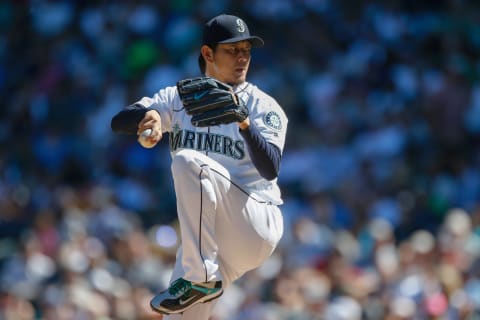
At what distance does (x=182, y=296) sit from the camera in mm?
5160

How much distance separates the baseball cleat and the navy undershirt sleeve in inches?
24.1

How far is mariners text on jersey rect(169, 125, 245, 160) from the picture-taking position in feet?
17.8

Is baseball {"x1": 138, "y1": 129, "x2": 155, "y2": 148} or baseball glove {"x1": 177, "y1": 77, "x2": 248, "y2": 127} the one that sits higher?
baseball glove {"x1": 177, "y1": 77, "x2": 248, "y2": 127}

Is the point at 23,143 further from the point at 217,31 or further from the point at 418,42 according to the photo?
the point at 217,31

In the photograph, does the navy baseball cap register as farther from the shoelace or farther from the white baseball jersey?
the shoelace

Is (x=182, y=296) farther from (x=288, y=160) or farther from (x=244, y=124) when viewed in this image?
(x=288, y=160)

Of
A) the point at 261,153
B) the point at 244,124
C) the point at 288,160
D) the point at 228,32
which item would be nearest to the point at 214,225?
the point at 261,153

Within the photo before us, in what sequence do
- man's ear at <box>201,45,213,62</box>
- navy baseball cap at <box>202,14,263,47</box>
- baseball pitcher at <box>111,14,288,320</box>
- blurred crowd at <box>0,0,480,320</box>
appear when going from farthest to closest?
blurred crowd at <box>0,0,480,320</box>
man's ear at <box>201,45,213,62</box>
navy baseball cap at <box>202,14,263,47</box>
baseball pitcher at <box>111,14,288,320</box>

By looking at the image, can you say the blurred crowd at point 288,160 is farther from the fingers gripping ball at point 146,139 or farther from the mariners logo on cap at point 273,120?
the fingers gripping ball at point 146,139

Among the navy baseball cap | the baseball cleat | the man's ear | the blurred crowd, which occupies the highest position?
the navy baseball cap

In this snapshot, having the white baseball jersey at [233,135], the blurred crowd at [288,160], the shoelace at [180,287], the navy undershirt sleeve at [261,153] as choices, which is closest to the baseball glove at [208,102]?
the navy undershirt sleeve at [261,153]

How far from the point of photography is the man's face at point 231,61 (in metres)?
5.42

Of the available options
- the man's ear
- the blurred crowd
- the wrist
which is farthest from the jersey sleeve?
the blurred crowd

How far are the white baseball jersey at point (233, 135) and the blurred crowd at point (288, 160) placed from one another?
337 centimetres
